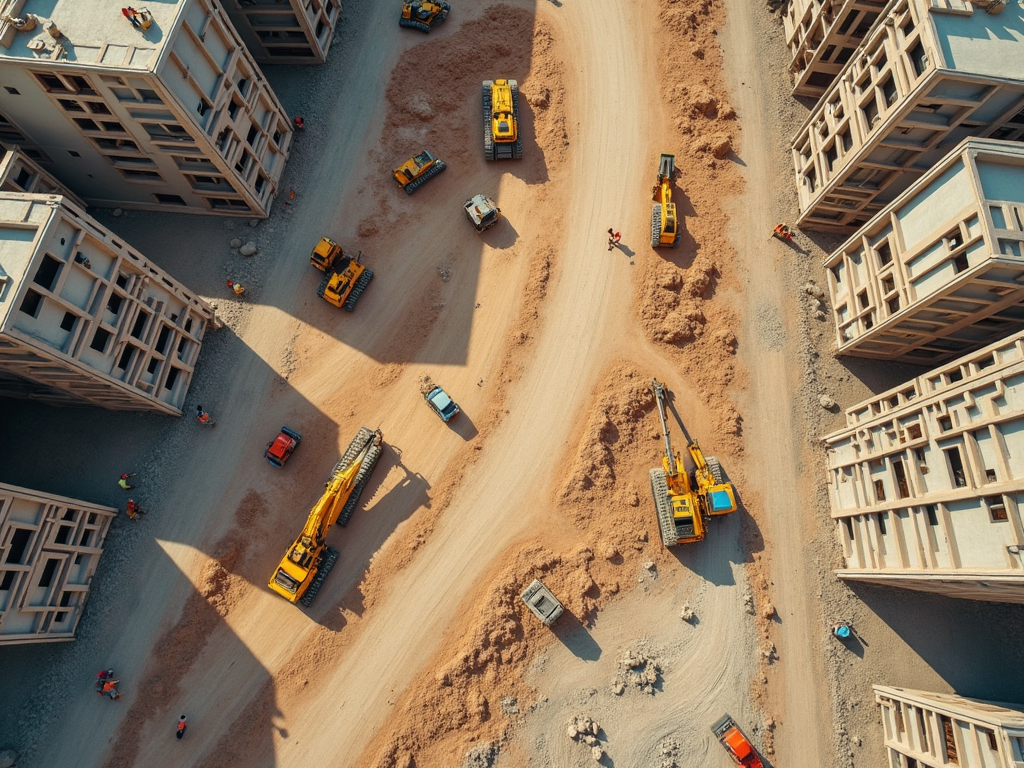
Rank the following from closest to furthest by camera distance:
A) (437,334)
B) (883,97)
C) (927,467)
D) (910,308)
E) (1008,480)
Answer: (1008,480)
(927,467)
(910,308)
(883,97)
(437,334)

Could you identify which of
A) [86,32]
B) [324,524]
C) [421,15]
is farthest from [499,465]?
[421,15]

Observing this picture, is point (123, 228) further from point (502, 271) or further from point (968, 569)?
point (968, 569)

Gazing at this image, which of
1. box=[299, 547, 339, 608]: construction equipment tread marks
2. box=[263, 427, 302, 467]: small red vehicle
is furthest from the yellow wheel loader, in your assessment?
box=[299, 547, 339, 608]: construction equipment tread marks

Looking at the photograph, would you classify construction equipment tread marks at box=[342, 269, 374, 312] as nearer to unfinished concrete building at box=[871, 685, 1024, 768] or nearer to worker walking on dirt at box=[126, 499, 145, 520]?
worker walking on dirt at box=[126, 499, 145, 520]

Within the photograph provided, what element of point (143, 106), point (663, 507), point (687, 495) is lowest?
point (663, 507)

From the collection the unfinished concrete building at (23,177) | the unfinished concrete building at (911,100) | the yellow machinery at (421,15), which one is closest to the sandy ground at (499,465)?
the yellow machinery at (421,15)

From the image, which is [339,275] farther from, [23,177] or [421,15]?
[421,15]

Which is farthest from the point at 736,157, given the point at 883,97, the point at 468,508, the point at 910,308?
the point at 468,508
